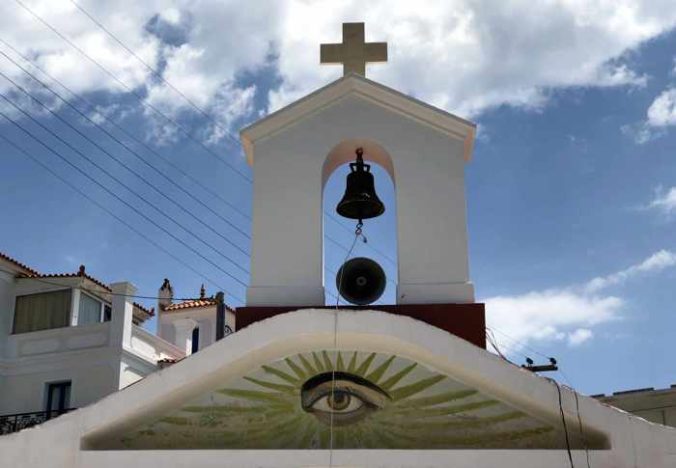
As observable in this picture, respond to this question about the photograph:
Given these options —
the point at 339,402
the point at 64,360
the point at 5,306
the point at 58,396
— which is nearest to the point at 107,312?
the point at 64,360

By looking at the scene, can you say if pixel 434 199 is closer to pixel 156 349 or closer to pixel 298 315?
pixel 298 315

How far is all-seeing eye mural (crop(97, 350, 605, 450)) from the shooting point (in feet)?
25.6

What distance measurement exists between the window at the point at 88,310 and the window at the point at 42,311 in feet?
1.35

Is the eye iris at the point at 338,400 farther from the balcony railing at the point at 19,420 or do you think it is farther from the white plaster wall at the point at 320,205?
the balcony railing at the point at 19,420

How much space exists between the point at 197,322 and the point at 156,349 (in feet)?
12.9

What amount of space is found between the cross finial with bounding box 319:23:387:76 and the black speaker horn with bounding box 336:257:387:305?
2065 millimetres

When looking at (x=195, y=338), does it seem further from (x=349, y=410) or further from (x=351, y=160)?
(x=349, y=410)

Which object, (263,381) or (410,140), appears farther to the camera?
(410,140)

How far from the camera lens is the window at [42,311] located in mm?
26453

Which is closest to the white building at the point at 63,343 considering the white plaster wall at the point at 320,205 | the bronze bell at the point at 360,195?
the bronze bell at the point at 360,195

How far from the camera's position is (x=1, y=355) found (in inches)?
1040

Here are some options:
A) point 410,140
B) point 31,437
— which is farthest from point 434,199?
point 31,437

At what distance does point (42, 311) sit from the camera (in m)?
26.7

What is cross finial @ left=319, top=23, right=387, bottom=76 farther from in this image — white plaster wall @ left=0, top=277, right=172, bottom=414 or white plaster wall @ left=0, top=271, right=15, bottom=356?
white plaster wall @ left=0, top=271, right=15, bottom=356
